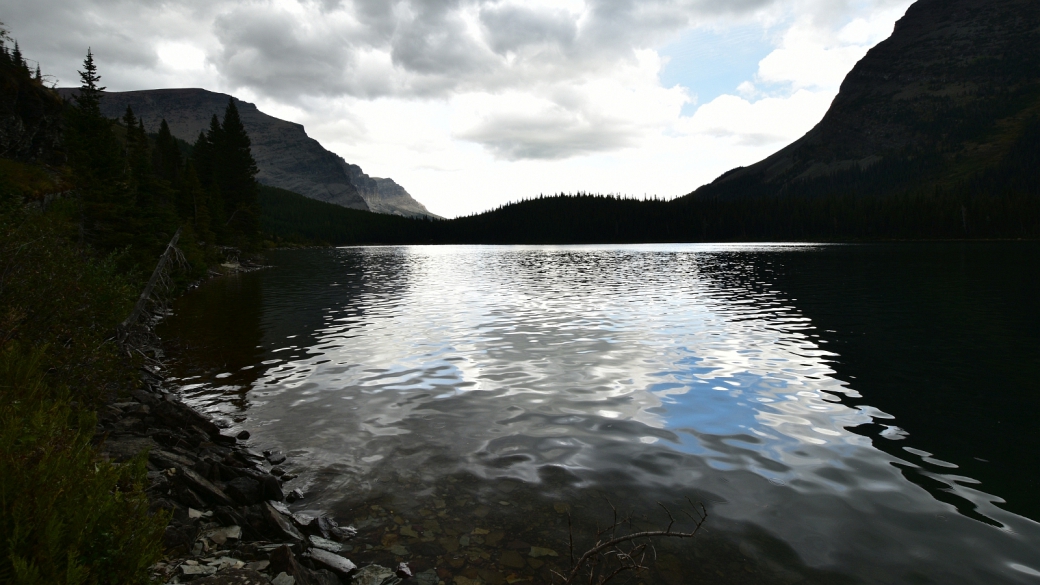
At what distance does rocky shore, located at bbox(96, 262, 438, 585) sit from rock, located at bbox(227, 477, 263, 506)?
0.02 m

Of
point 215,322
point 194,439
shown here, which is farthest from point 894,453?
point 215,322

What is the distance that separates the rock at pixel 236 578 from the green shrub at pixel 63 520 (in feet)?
2.93

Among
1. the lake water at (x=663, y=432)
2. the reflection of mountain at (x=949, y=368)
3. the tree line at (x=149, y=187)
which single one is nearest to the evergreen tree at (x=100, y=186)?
the tree line at (x=149, y=187)

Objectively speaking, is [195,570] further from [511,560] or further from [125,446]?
[125,446]

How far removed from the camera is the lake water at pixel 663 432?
7832 mm

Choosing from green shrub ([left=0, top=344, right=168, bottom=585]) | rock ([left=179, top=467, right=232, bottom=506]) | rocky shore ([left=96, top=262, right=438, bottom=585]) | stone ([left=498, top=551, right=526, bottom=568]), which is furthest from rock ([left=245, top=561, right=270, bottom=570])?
stone ([left=498, top=551, right=526, bottom=568])

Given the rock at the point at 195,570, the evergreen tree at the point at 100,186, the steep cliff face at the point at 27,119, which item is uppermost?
the steep cliff face at the point at 27,119

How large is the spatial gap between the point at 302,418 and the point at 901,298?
3849 centimetres

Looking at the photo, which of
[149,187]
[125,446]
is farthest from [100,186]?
[125,446]

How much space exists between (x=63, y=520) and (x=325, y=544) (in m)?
3.95

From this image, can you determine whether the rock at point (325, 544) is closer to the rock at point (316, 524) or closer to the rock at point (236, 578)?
the rock at point (316, 524)

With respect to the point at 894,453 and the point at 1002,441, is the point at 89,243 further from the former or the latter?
the point at 1002,441

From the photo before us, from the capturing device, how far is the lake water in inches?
308

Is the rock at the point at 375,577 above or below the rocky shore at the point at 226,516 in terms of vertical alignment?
below
